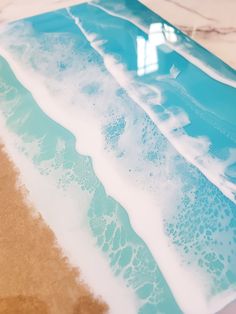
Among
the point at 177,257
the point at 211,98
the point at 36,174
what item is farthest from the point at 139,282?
the point at 211,98

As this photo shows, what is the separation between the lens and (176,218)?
63 cm

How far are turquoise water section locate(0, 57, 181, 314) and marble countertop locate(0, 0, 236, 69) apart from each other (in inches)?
13.5

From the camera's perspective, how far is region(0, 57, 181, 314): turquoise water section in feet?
1.83

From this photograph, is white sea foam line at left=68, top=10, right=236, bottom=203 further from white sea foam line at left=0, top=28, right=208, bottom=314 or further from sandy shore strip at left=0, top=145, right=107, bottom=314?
sandy shore strip at left=0, top=145, right=107, bottom=314

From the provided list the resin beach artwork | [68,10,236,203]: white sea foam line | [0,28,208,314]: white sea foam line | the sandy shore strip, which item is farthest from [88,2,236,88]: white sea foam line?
the sandy shore strip

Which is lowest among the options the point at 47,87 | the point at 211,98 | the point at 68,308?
the point at 68,308

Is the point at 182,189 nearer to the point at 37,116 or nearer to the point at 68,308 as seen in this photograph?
the point at 68,308

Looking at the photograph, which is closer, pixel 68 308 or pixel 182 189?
pixel 68 308

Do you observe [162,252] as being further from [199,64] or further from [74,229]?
[199,64]

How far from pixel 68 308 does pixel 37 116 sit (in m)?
0.46

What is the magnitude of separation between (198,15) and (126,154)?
0.64 metres

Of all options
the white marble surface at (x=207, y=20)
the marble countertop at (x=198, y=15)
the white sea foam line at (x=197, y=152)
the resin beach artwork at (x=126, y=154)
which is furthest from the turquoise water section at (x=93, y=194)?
the white marble surface at (x=207, y=20)

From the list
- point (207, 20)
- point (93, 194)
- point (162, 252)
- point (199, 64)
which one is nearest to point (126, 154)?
point (93, 194)

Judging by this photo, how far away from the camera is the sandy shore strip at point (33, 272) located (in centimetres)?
55
